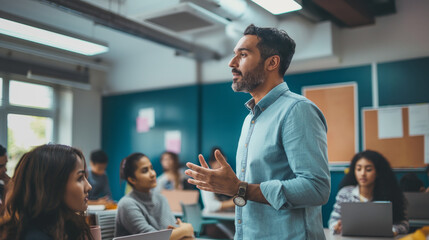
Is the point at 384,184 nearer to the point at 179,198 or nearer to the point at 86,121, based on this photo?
the point at 179,198

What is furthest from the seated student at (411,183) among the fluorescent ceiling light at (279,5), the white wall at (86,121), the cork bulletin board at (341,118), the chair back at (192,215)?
the white wall at (86,121)

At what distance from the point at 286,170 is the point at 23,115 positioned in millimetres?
3616

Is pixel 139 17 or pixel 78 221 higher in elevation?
pixel 139 17

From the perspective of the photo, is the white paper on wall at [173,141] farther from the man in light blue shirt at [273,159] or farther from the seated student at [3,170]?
the man in light blue shirt at [273,159]

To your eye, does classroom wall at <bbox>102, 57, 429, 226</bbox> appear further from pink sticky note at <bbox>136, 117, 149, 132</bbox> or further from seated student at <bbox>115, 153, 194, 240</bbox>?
seated student at <bbox>115, 153, 194, 240</bbox>

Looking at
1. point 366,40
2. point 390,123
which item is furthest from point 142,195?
point 366,40

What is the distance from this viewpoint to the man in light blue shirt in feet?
4.67

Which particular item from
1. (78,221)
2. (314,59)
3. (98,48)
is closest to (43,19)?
(98,48)

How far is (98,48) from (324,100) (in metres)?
2.92

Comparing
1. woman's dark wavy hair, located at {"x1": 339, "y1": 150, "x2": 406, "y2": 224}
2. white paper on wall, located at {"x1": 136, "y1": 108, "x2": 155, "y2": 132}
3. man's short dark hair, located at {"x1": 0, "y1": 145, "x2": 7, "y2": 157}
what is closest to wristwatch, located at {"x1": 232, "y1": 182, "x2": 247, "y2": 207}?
man's short dark hair, located at {"x1": 0, "y1": 145, "x2": 7, "y2": 157}

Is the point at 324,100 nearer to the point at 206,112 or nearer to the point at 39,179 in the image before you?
the point at 206,112

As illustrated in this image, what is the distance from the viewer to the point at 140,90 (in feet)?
23.8

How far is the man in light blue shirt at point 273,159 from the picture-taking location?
1423 mm

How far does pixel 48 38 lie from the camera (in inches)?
158
